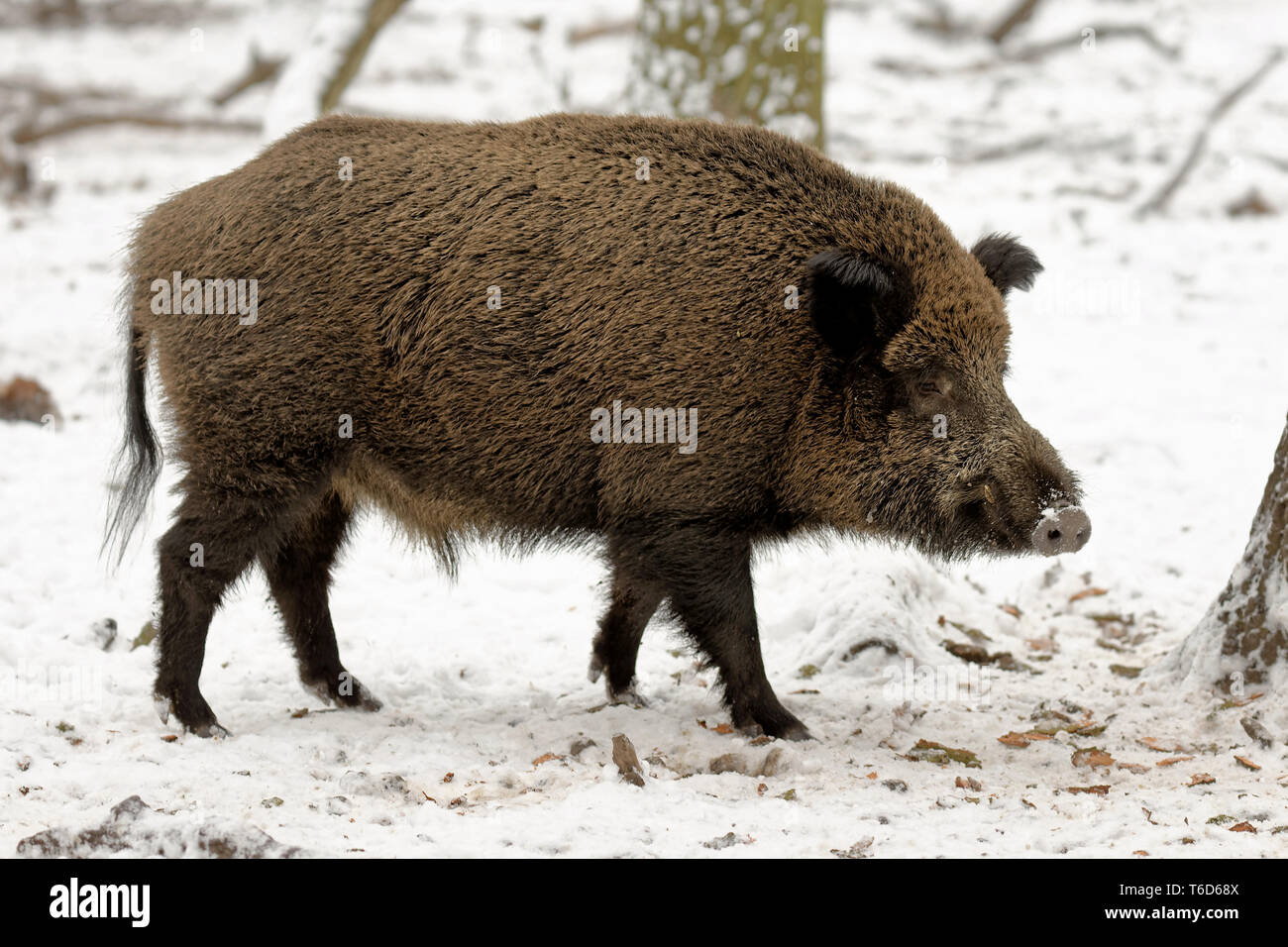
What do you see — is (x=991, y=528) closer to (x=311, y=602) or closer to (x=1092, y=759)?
(x=1092, y=759)

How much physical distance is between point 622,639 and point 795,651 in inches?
37.1

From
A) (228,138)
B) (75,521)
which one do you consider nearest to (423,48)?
(228,138)

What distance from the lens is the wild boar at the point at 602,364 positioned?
545 centimetres

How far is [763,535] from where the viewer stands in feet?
18.8

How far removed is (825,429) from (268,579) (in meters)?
2.54

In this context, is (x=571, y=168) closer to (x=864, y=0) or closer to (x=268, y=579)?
(x=268, y=579)

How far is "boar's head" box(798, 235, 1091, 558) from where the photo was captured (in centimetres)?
541

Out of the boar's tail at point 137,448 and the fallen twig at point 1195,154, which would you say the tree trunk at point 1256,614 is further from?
the fallen twig at point 1195,154

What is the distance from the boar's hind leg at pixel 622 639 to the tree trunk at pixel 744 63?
159 inches

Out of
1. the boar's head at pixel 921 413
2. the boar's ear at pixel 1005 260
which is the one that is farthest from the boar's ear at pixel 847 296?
the boar's ear at pixel 1005 260

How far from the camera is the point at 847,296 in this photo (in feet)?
17.7

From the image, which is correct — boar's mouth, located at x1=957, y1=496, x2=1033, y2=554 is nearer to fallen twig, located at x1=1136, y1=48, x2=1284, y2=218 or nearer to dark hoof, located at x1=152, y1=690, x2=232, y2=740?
dark hoof, located at x1=152, y1=690, x2=232, y2=740

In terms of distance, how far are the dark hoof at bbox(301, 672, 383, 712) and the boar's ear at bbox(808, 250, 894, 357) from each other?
2.49 metres

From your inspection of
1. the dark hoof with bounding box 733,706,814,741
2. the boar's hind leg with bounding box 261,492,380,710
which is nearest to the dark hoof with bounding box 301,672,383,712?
the boar's hind leg with bounding box 261,492,380,710
